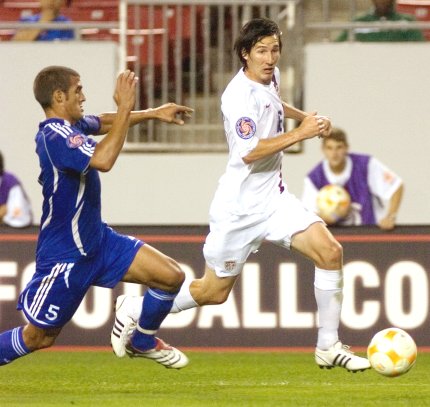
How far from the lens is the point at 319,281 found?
8.64m

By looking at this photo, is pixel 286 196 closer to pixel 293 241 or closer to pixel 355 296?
pixel 293 241

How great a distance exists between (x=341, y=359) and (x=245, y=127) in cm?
147

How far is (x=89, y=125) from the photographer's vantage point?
28.7 feet

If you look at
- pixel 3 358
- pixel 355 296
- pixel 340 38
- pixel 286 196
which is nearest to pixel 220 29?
pixel 340 38

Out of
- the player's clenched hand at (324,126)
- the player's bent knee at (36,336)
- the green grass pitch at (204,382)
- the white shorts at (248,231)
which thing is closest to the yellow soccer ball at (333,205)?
the green grass pitch at (204,382)

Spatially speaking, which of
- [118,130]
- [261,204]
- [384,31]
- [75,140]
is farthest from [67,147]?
[384,31]

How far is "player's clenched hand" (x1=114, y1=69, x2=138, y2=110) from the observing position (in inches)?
314

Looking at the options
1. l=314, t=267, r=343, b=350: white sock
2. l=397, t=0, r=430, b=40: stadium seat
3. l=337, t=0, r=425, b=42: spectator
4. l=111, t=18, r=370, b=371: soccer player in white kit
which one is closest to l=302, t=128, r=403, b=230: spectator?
l=337, t=0, r=425, b=42: spectator

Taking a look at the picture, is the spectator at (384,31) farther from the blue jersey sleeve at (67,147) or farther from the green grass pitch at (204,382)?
the blue jersey sleeve at (67,147)

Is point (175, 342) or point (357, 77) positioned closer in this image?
point (175, 342)

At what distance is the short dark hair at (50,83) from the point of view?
8.22m

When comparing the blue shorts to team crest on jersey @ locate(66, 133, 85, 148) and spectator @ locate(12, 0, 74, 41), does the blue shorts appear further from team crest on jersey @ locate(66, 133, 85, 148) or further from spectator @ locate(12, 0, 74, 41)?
spectator @ locate(12, 0, 74, 41)

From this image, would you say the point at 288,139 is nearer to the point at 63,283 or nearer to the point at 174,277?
the point at 174,277

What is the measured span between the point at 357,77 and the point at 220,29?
1.38 meters
